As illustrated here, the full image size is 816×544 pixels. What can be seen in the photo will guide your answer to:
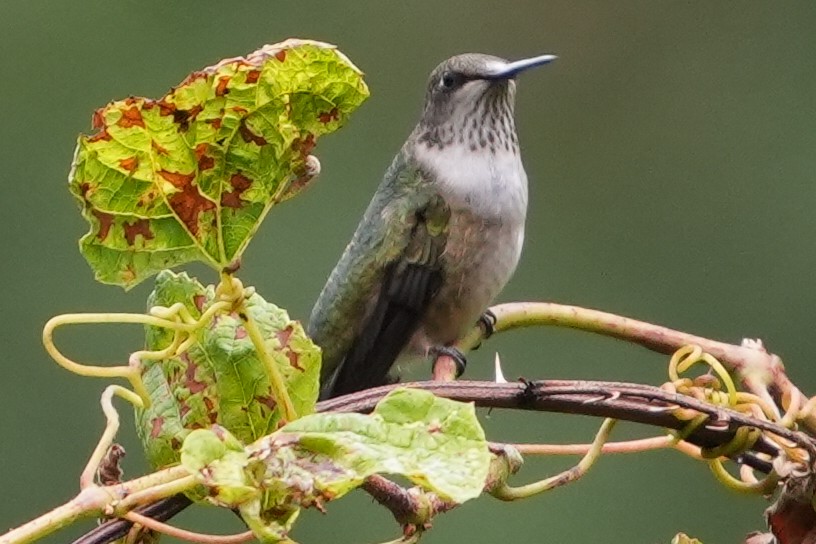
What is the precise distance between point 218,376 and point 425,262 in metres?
1.44

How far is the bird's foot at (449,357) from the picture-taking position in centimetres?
165

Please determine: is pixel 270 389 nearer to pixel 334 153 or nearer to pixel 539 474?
pixel 539 474

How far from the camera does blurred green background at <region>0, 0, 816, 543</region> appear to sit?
5105 millimetres

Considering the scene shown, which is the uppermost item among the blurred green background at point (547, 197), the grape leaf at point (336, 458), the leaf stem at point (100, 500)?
the grape leaf at point (336, 458)

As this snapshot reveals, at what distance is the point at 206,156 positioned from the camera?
1.12 meters

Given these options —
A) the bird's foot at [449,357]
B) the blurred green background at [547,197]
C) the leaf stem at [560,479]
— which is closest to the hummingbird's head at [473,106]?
the bird's foot at [449,357]

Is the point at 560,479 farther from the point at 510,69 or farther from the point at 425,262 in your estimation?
the point at 510,69

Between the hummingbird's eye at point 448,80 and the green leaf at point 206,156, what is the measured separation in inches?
63.0

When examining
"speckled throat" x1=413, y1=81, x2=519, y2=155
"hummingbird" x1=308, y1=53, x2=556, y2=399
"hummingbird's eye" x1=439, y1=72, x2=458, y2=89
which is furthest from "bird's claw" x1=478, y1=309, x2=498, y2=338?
"hummingbird's eye" x1=439, y1=72, x2=458, y2=89

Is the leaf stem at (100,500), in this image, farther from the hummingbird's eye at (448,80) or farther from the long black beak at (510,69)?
the hummingbird's eye at (448,80)

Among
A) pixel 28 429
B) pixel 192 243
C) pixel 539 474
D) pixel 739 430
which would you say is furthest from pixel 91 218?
pixel 28 429

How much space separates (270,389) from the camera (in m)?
1.13

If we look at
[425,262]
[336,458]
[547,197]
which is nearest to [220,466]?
[336,458]

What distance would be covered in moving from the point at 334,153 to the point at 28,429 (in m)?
1.48
